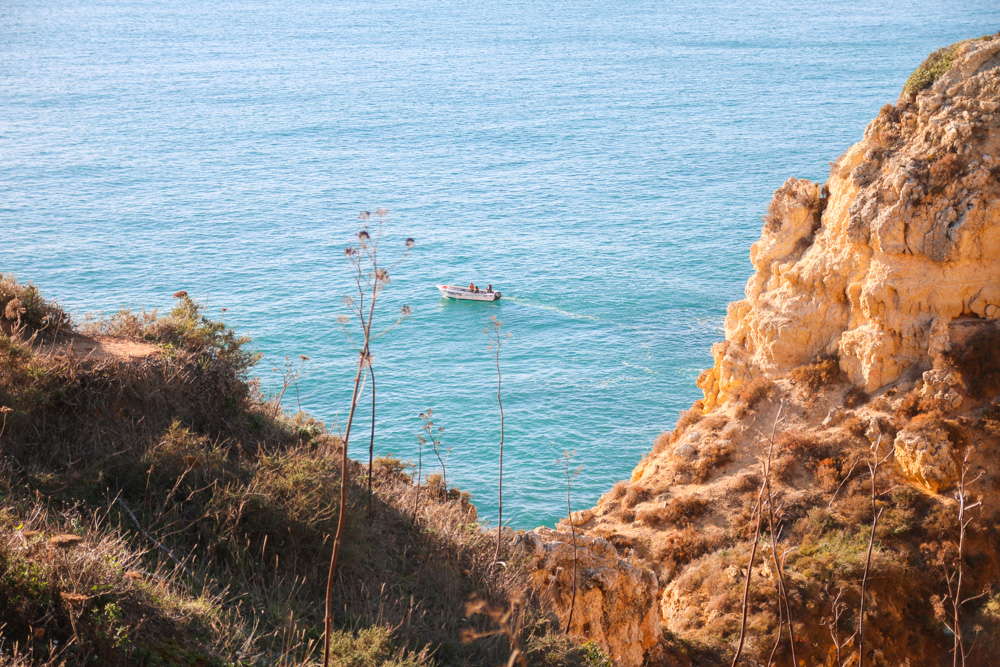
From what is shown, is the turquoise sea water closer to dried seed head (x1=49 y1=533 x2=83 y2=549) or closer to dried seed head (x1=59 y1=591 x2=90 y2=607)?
dried seed head (x1=49 y1=533 x2=83 y2=549)

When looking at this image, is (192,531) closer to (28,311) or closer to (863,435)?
(28,311)

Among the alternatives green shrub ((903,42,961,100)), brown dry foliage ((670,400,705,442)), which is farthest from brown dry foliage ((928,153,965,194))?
brown dry foliage ((670,400,705,442))

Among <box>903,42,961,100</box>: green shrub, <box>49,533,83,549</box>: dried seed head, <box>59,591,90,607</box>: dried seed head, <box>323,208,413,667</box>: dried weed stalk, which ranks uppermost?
<box>903,42,961,100</box>: green shrub

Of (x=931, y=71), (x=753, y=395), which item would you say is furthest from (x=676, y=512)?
(x=931, y=71)

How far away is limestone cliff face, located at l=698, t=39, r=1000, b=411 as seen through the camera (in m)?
20.3

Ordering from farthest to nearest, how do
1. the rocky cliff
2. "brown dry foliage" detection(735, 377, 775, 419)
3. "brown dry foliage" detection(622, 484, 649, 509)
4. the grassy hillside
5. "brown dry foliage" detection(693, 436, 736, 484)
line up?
"brown dry foliage" detection(735, 377, 775, 419) < "brown dry foliage" detection(622, 484, 649, 509) < "brown dry foliage" detection(693, 436, 736, 484) < the rocky cliff < the grassy hillside

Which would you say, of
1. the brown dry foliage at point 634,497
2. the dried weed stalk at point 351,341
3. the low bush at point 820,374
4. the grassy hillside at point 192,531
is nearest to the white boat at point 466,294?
Result: the brown dry foliage at point 634,497

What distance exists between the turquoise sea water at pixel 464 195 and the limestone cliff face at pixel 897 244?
52.2 feet

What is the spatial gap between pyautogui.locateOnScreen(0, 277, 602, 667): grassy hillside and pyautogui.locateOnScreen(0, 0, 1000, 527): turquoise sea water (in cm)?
2176

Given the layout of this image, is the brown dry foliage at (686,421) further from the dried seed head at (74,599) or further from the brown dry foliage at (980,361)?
the dried seed head at (74,599)

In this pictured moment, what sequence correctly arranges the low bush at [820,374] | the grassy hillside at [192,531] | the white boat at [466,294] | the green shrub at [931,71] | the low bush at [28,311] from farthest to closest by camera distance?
the white boat at [466,294]
the low bush at [820,374]
the green shrub at [931,71]
the low bush at [28,311]
the grassy hillside at [192,531]

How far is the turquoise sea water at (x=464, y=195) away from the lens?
47.1m

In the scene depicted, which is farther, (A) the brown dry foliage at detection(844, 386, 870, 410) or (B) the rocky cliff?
(A) the brown dry foliage at detection(844, 386, 870, 410)

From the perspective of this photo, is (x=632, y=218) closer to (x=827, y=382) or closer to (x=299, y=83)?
(x=827, y=382)
